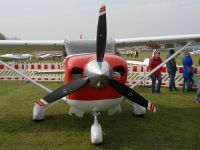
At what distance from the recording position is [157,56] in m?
8.75

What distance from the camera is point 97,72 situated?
3275 millimetres

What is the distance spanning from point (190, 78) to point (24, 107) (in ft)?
20.7

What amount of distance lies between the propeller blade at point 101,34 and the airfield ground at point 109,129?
164 cm

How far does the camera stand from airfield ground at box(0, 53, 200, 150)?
400 centimetres

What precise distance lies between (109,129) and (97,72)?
1.89m

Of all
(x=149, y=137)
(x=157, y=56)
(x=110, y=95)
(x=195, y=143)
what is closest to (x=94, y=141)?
(x=110, y=95)

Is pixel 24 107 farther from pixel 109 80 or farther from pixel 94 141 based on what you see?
pixel 109 80

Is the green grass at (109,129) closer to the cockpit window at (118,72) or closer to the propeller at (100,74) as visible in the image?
the propeller at (100,74)

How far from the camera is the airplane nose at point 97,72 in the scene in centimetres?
329

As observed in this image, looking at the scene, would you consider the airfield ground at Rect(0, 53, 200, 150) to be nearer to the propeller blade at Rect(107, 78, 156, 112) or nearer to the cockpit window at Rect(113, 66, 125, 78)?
the propeller blade at Rect(107, 78, 156, 112)

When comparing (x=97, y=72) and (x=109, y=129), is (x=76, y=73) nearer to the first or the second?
(x=97, y=72)

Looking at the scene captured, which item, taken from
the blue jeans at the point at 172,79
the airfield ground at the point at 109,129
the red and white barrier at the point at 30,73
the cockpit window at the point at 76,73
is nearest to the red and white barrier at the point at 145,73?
the blue jeans at the point at 172,79

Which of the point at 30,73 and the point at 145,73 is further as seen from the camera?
the point at 30,73

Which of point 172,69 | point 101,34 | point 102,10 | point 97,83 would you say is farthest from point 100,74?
point 172,69
